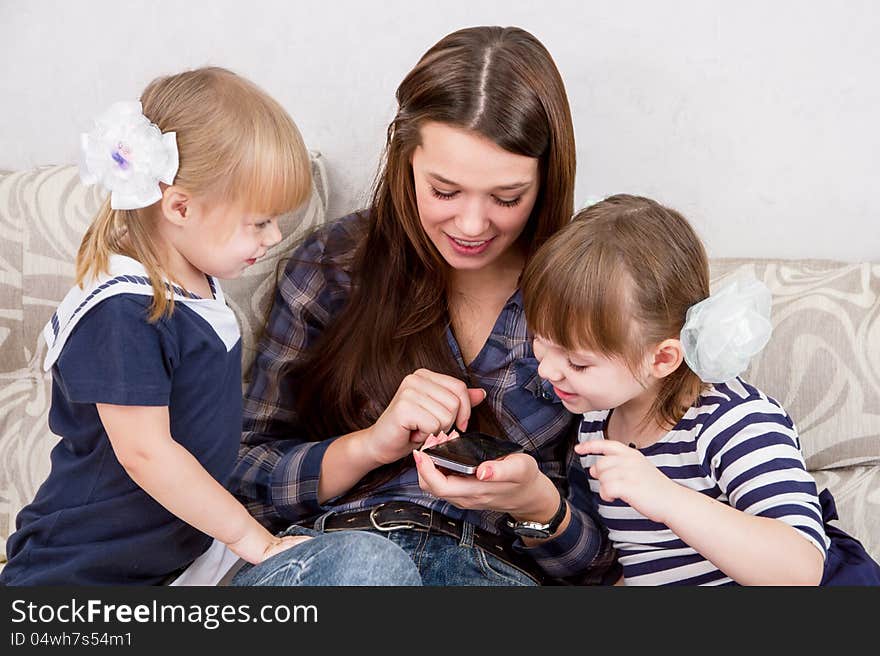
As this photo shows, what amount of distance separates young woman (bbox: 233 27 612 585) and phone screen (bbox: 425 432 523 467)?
0.03 meters

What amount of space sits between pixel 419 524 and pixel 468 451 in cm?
20

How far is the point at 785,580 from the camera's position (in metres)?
1.24

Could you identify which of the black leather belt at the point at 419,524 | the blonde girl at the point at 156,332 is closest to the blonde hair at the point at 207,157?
the blonde girl at the point at 156,332

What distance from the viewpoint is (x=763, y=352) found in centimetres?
168

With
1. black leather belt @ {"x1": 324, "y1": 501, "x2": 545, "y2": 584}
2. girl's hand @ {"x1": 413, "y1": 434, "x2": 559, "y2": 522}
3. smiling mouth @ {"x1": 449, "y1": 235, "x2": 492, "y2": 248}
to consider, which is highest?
smiling mouth @ {"x1": 449, "y1": 235, "x2": 492, "y2": 248}

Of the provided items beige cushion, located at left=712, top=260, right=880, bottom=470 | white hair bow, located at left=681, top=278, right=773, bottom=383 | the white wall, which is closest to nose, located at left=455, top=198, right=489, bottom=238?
white hair bow, located at left=681, top=278, right=773, bottom=383

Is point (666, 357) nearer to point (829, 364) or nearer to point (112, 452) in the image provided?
point (829, 364)

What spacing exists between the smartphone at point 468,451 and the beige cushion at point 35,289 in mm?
541

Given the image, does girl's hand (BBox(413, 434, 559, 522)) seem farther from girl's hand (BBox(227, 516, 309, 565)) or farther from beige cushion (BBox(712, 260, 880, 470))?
beige cushion (BBox(712, 260, 880, 470))

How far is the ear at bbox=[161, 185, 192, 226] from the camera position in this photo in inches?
50.2

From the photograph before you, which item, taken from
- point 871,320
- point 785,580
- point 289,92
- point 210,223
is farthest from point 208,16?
point 785,580

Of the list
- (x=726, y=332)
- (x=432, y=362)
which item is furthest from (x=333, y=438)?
(x=726, y=332)

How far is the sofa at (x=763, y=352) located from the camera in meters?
1.66

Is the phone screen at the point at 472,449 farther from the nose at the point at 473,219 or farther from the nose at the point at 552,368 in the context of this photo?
the nose at the point at 473,219
